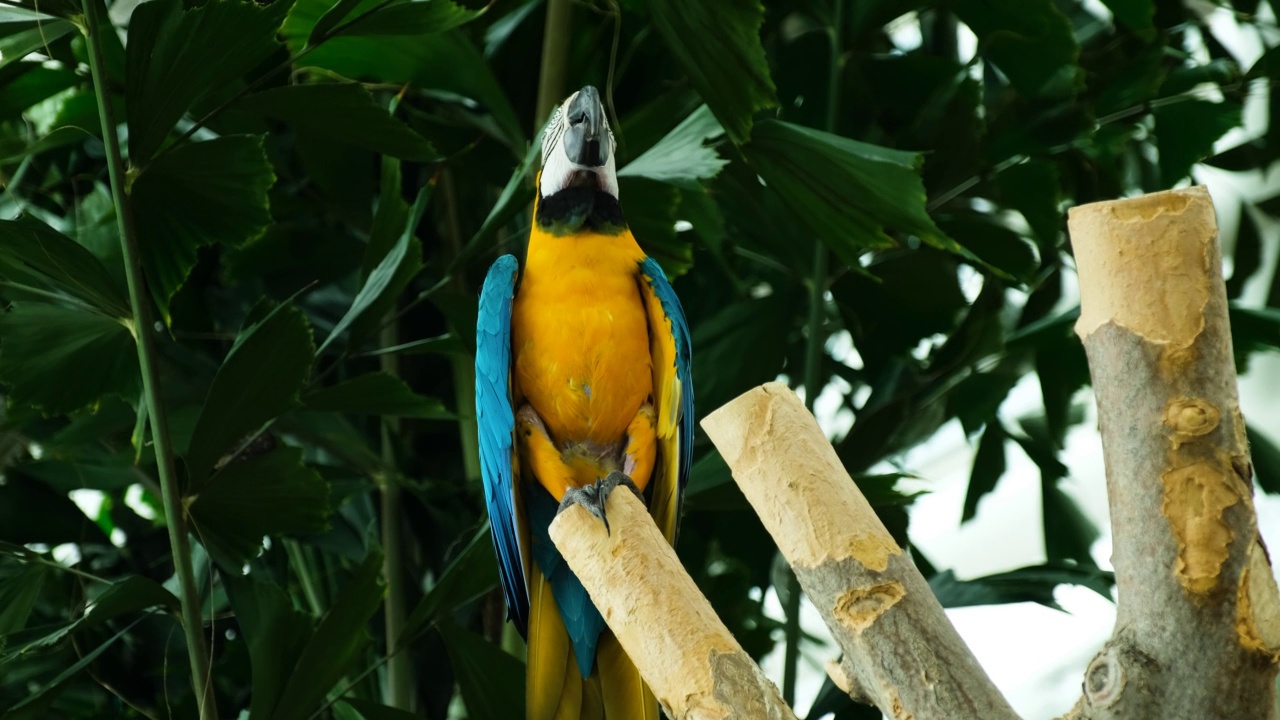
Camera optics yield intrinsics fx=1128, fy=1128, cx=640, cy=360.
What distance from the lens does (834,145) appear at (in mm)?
908

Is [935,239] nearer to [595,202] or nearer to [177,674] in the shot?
[595,202]

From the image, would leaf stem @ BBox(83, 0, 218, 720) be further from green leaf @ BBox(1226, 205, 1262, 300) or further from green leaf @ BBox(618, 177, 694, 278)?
green leaf @ BBox(1226, 205, 1262, 300)

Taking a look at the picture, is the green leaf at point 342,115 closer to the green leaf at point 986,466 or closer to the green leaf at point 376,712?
the green leaf at point 376,712

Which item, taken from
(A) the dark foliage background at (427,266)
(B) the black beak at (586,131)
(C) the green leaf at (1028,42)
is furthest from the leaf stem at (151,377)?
(C) the green leaf at (1028,42)

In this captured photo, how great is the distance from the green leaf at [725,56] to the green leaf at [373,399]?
0.34 metres

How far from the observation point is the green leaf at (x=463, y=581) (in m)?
0.92

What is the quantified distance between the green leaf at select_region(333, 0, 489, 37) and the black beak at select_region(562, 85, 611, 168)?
0.39 ft

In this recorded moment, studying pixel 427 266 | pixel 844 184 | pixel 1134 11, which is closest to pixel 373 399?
pixel 427 266

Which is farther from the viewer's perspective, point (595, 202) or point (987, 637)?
point (987, 637)

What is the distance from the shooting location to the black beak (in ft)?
2.70

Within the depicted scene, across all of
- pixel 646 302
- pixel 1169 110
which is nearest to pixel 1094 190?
pixel 1169 110

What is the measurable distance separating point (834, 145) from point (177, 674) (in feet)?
2.99

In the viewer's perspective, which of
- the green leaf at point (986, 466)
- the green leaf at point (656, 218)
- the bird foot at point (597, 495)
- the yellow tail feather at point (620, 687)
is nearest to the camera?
the bird foot at point (597, 495)

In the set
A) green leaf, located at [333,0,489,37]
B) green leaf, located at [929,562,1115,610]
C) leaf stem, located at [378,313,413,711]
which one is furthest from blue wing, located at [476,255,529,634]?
green leaf, located at [929,562,1115,610]
